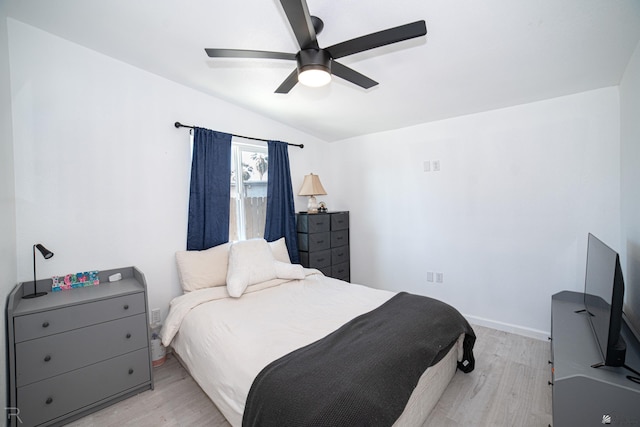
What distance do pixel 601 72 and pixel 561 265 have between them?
1.67 m

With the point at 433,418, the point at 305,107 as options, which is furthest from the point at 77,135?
the point at 433,418

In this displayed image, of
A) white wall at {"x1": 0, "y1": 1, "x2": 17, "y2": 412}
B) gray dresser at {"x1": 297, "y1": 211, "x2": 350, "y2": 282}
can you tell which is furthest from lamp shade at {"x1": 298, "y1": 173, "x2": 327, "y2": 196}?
white wall at {"x1": 0, "y1": 1, "x2": 17, "y2": 412}

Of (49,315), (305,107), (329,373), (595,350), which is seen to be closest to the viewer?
(329,373)

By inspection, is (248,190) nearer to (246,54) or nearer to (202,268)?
(202,268)

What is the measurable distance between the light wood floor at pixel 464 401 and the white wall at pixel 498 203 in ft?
2.50

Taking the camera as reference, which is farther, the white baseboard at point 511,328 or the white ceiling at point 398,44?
the white baseboard at point 511,328

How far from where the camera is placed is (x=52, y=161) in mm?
2033

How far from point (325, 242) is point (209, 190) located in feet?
5.47

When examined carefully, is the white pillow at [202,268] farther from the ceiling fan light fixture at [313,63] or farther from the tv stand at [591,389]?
the tv stand at [591,389]

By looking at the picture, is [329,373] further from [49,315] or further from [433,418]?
[49,315]

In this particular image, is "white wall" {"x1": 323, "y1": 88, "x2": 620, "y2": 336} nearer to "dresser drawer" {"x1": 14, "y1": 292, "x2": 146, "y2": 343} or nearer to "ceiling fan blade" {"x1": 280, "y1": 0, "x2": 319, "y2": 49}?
"ceiling fan blade" {"x1": 280, "y1": 0, "x2": 319, "y2": 49}

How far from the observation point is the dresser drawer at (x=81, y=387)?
1.61 meters

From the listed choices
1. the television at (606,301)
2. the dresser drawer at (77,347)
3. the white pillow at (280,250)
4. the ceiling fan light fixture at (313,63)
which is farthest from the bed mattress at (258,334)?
the ceiling fan light fixture at (313,63)

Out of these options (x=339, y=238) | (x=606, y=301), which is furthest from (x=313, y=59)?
(x=339, y=238)
